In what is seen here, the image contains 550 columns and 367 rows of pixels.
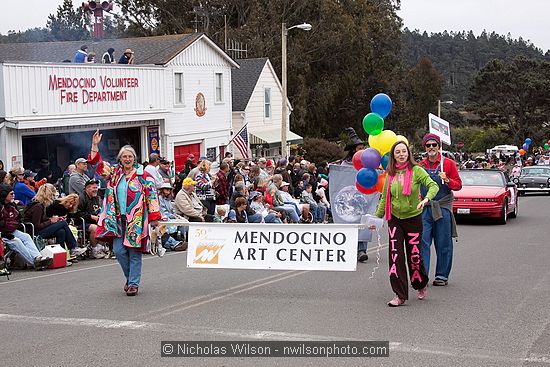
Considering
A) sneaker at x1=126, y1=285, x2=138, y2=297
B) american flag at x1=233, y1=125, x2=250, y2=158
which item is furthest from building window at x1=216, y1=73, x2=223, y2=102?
sneaker at x1=126, y1=285, x2=138, y2=297

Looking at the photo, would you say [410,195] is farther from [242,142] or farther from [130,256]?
[242,142]

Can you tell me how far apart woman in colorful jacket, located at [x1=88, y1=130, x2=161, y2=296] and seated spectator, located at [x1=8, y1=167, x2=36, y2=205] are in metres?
5.22

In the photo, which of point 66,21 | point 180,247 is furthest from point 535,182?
point 66,21

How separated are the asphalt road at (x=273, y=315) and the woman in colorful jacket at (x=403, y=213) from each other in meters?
0.33

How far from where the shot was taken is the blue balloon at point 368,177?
10180 millimetres

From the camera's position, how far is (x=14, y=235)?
12617 millimetres

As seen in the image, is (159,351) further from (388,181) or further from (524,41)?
(524,41)

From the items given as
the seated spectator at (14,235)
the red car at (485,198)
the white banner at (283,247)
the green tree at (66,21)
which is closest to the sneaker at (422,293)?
the white banner at (283,247)

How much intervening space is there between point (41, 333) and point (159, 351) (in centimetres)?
144

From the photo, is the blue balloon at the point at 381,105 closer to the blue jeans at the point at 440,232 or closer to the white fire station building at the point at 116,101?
the blue jeans at the point at 440,232

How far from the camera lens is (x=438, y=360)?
6512mm

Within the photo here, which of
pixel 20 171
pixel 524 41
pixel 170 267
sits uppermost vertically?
pixel 524 41

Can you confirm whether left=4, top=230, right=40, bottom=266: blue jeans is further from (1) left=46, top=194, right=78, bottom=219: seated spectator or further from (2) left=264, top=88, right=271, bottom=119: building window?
(2) left=264, top=88, right=271, bottom=119: building window

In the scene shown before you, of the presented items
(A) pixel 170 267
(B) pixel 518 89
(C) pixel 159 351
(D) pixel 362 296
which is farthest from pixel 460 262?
(B) pixel 518 89
